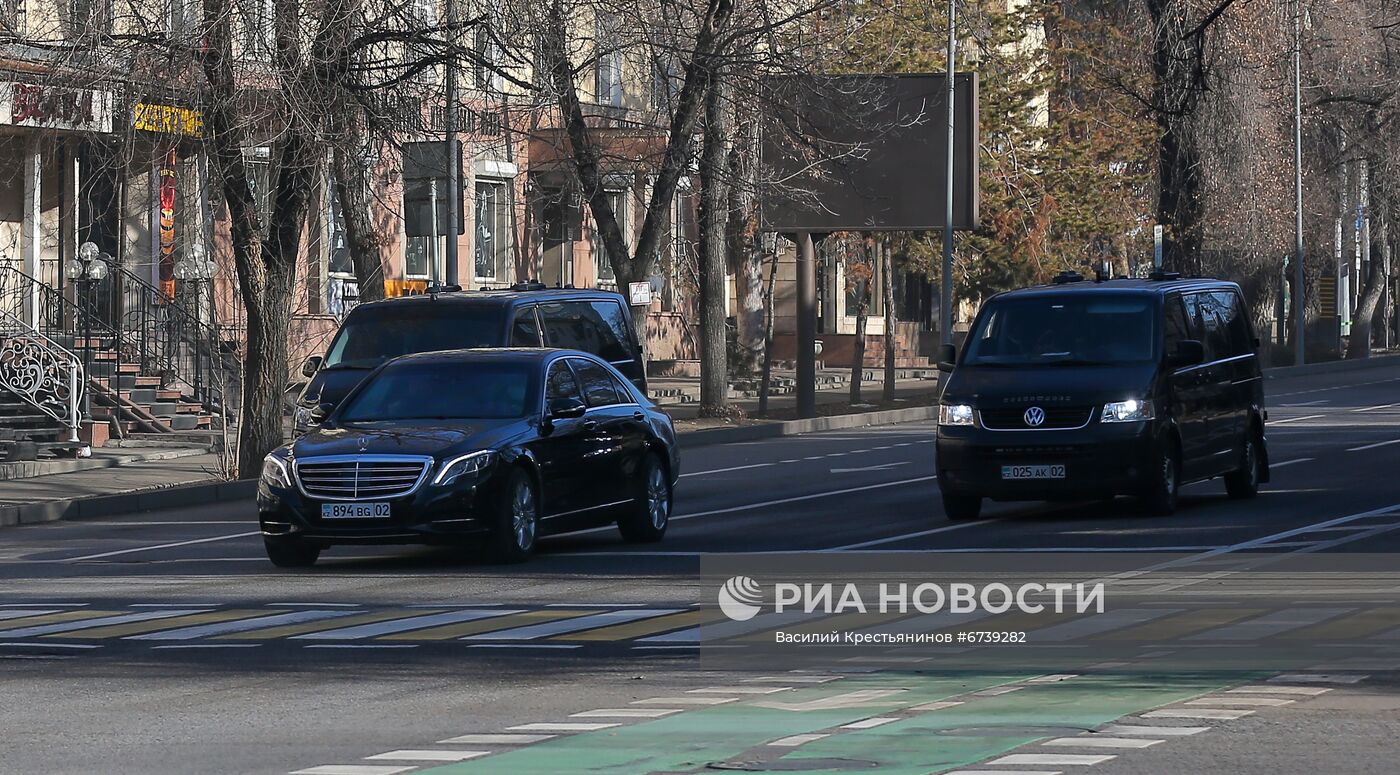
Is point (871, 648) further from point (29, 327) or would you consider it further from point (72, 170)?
point (72, 170)

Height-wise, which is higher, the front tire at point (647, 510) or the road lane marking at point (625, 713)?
the front tire at point (647, 510)

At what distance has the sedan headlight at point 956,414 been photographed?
18422 mm

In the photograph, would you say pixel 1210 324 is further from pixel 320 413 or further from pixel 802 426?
pixel 802 426

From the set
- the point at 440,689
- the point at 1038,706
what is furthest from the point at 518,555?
the point at 1038,706

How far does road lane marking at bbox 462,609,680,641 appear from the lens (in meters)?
12.1

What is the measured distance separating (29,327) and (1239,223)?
3311 centimetres

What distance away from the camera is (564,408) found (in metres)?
16.6

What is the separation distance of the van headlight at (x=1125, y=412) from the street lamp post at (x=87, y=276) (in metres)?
17.2

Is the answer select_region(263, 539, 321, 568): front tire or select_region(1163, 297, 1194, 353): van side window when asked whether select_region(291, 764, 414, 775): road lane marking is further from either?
select_region(1163, 297, 1194, 353): van side window

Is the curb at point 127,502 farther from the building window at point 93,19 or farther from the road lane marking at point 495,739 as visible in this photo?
the road lane marking at point 495,739

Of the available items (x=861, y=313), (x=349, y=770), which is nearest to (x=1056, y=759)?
(x=349, y=770)

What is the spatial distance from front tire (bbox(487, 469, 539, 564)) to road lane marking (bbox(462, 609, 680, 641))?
2.81m

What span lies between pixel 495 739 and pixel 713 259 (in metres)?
27.7

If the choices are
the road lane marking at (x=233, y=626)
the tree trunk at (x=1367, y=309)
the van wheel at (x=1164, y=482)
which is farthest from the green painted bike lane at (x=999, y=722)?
the tree trunk at (x=1367, y=309)
